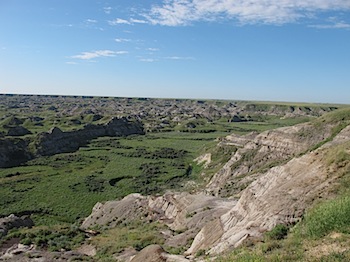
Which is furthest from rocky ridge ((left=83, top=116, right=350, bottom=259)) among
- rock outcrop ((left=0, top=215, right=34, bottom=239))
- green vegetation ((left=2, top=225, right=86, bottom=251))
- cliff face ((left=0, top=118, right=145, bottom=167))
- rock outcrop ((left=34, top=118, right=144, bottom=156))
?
rock outcrop ((left=34, top=118, right=144, bottom=156))

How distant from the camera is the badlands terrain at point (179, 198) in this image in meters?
14.5

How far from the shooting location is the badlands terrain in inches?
570

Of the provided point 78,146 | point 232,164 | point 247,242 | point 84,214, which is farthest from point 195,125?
point 247,242

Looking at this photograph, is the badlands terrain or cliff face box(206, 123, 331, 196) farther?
cliff face box(206, 123, 331, 196)

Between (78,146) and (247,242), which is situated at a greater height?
(247,242)

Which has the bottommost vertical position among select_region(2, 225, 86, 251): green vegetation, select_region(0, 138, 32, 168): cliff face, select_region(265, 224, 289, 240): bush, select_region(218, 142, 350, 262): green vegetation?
select_region(0, 138, 32, 168): cliff face

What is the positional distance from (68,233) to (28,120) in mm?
132207

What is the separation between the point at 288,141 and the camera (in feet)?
188

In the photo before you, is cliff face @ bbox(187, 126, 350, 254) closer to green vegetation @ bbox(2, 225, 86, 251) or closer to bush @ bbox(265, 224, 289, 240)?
bush @ bbox(265, 224, 289, 240)

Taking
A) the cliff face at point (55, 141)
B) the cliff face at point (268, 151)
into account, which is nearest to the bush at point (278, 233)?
the cliff face at point (268, 151)

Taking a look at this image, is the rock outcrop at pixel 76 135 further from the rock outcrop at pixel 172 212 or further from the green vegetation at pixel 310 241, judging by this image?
the green vegetation at pixel 310 241

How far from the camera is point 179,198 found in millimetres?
35906

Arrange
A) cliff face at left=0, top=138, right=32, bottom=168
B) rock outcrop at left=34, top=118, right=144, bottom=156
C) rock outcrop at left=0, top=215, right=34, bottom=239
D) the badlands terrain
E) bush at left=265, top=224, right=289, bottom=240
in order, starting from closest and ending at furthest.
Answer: bush at left=265, top=224, right=289, bottom=240, the badlands terrain, rock outcrop at left=0, top=215, right=34, bottom=239, cliff face at left=0, top=138, right=32, bottom=168, rock outcrop at left=34, top=118, right=144, bottom=156

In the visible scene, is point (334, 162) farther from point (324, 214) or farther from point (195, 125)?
point (195, 125)
